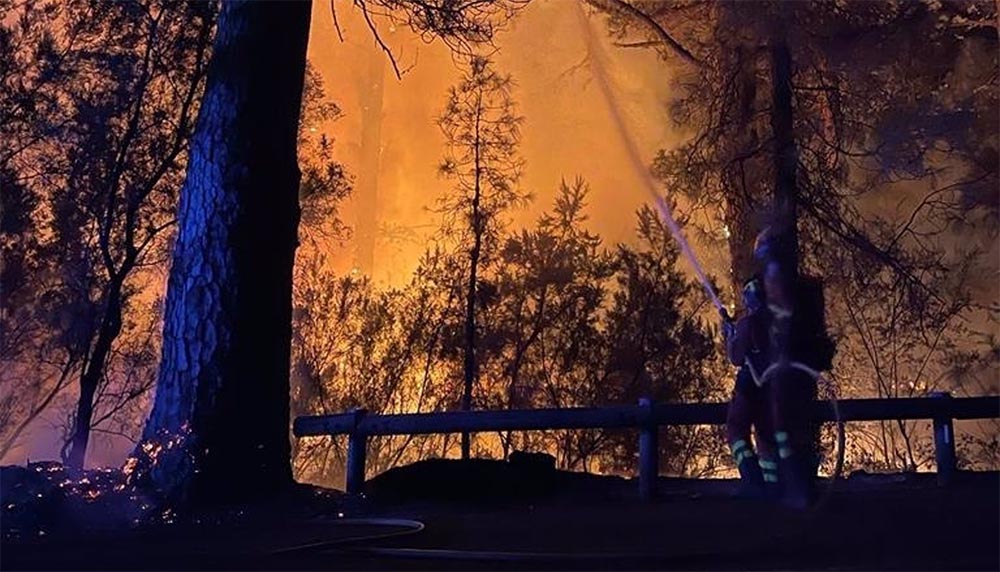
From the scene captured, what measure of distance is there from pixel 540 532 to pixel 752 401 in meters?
2.25

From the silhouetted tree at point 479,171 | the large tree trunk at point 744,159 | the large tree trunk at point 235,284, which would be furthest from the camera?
the silhouetted tree at point 479,171

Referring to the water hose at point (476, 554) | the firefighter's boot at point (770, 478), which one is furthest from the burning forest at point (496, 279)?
the firefighter's boot at point (770, 478)

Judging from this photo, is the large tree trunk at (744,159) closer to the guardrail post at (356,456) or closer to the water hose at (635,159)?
the water hose at (635,159)

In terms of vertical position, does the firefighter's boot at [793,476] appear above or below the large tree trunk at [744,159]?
below

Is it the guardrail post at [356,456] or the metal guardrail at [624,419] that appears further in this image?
the guardrail post at [356,456]

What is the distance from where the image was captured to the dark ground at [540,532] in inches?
199

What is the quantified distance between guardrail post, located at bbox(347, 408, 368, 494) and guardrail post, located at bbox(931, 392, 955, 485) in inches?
198

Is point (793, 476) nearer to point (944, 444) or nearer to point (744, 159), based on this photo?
point (944, 444)

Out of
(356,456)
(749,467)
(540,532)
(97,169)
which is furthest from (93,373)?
(540,532)

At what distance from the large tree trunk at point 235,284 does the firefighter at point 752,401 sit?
11.4 ft

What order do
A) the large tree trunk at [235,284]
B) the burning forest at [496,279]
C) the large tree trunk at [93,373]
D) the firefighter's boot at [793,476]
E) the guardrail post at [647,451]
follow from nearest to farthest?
the firefighter's boot at [793,476], the burning forest at [496,279], the large tree trunk at [235,284], the guardrail post at [647,451], the large tree trunk at [93,373]

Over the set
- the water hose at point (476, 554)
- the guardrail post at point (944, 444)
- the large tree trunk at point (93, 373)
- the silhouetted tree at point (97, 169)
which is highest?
the silhouetted tree at point (97, 169)

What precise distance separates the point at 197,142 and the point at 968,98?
9331mm

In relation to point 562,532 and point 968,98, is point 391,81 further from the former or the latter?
point 562,532
